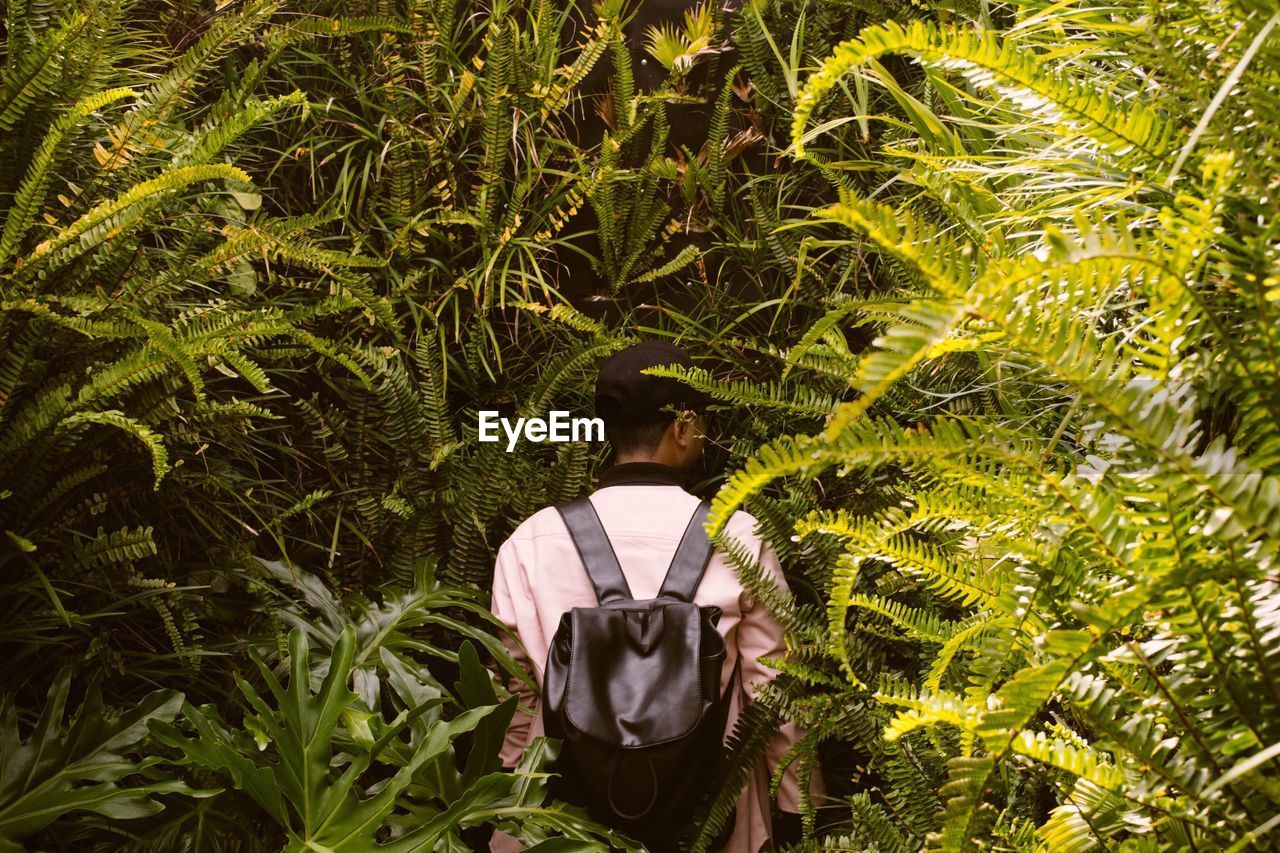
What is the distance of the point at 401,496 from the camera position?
2.54m

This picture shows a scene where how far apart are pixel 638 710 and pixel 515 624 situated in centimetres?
42

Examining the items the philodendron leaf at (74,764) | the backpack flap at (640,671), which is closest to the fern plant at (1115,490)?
the backpack flap at (640,671)

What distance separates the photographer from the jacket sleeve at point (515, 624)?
207 cm

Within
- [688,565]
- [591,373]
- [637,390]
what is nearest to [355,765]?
[688,565]

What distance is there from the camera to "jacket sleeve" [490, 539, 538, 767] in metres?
2.07

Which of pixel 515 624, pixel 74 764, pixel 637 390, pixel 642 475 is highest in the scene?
pixel 637 390

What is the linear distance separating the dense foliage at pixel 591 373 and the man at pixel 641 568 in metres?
0.15

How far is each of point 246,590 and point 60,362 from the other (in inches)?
28.5

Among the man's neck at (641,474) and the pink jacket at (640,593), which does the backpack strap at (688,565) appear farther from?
the man's neck at (641,474)

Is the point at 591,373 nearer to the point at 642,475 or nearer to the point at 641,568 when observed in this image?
the point at 642,475

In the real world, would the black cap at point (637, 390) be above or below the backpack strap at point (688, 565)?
above

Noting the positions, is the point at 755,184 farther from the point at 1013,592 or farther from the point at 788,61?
the point at 1013,592

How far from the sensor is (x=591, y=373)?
8.82 ft

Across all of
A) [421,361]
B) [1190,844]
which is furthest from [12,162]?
[1190,844]
